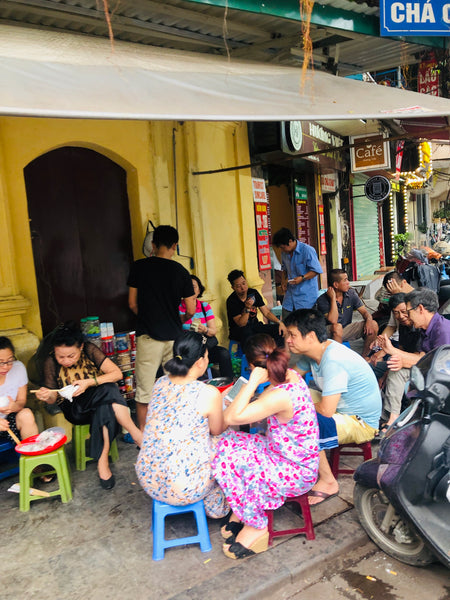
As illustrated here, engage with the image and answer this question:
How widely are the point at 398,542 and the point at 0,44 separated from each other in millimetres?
3744

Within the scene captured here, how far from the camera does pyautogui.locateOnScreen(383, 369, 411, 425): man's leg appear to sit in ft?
13.1

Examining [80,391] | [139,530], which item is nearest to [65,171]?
[80,391]

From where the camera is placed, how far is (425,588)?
2.52 meters

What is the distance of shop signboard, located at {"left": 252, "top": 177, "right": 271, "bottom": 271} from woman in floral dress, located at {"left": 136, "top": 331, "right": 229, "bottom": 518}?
14.9 ft

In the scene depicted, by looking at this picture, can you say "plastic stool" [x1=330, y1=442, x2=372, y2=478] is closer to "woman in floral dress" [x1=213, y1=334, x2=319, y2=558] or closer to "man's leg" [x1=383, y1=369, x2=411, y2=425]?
"man's leg" [x1=383, y1=369, x2=411, y2=425]

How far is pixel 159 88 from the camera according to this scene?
9.83 ft

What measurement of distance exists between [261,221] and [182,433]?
492 centimetres

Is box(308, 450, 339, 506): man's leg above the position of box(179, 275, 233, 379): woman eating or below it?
below

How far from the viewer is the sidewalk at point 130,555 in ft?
8.38

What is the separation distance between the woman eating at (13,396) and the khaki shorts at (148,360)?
3.14 feet

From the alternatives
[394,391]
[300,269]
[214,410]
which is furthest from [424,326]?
[300,269]

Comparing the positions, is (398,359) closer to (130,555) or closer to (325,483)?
(325,483)

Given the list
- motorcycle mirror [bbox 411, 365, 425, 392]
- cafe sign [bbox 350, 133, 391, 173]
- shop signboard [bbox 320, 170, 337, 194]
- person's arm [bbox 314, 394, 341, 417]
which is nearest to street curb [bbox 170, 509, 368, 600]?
person's arm [bbox 314, 394, 341, 417]

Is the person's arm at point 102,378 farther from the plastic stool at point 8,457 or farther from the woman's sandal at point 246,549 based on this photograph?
the woman's sandal at point 246,549
